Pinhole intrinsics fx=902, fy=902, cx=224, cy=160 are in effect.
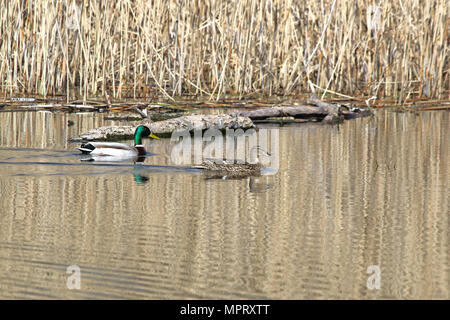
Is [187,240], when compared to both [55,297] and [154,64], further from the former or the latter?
[154,64]

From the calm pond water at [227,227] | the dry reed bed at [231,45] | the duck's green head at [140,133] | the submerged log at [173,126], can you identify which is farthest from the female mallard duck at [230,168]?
the dry reed bed at [231,45]

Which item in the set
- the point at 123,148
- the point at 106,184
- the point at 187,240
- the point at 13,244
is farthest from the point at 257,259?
the point at 123,148

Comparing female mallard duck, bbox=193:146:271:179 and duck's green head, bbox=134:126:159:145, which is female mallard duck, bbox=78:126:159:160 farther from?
female mallard duck, bbox=193:146:271:179

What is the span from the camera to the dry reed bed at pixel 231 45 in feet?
51.3

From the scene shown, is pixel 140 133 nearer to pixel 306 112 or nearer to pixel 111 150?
pixel 111 150

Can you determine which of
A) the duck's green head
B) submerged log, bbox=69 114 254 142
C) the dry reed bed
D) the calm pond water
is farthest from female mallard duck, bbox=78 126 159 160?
the dry reed bed

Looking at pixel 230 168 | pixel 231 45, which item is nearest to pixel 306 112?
pixel 231 45

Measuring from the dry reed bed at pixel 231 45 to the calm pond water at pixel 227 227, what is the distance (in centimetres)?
554

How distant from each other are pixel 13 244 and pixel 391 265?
2.30m

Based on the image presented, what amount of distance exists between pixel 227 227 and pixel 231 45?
33.9 ft

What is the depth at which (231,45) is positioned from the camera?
53.0 ft

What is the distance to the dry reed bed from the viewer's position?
1563 cm

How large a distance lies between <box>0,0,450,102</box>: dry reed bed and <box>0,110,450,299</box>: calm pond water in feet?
18.2

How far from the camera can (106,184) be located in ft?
26.2
